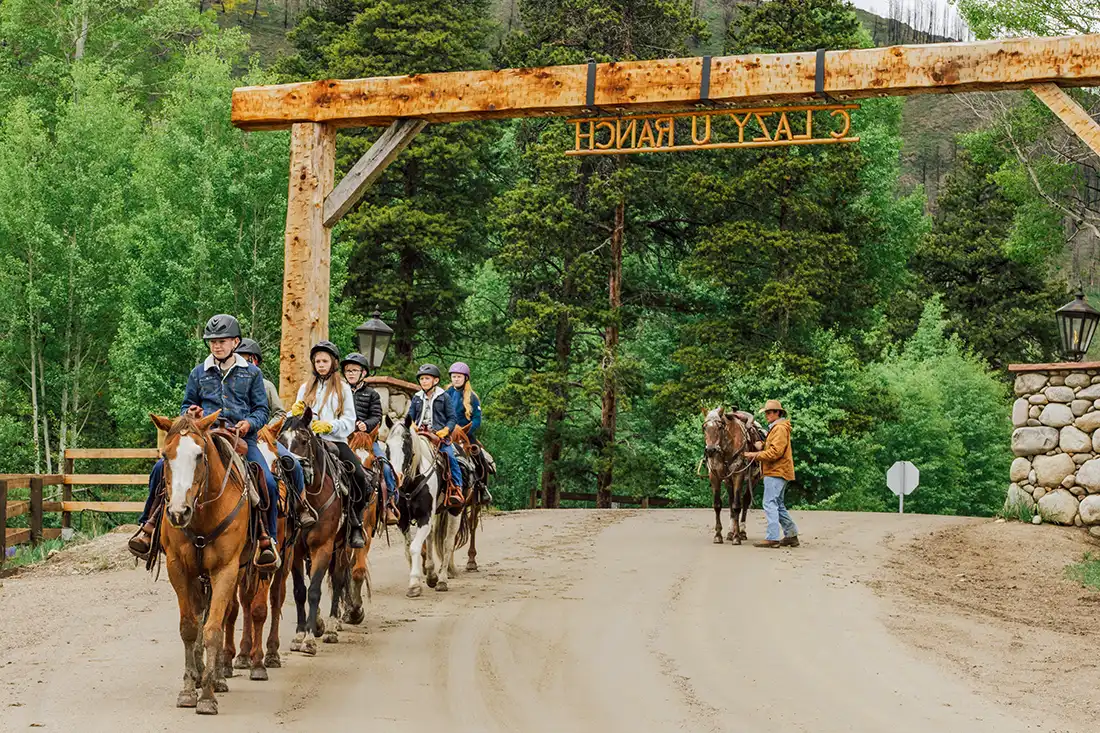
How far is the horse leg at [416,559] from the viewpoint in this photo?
14805mm

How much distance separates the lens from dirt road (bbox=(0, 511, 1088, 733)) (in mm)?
9148

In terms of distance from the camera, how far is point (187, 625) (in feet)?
30.5

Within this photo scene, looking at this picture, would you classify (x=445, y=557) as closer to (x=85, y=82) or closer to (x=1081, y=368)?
(x=1081, y=368)

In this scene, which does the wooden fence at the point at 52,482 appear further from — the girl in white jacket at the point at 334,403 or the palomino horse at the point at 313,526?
the palomino horse at the point at 313,526

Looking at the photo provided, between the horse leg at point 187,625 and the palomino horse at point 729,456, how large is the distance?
503 inches

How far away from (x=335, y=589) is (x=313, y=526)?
108cm

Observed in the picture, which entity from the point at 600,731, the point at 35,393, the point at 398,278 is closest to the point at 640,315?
the point at 398,278

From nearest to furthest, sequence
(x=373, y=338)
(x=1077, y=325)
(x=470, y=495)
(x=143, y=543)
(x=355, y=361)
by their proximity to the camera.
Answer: (x=143, y=543), (x=355, y=361), (x=470, y=495), (x=373, y=338), (x=1077, y=325)

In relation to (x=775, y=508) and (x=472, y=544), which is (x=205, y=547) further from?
(x=775, y=508)

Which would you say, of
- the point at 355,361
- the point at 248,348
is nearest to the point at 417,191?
the point at 355,361

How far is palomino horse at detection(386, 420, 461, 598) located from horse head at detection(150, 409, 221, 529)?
533 centimetres

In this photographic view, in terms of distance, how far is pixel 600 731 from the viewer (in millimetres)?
8797

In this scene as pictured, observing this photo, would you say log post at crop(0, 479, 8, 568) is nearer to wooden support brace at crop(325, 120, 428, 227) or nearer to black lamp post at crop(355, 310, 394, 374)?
black lamp post at crop(355, 310, 394, 374)

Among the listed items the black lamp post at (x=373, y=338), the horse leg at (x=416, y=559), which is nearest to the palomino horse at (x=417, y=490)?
the horse leg at (x=416, y=559)
